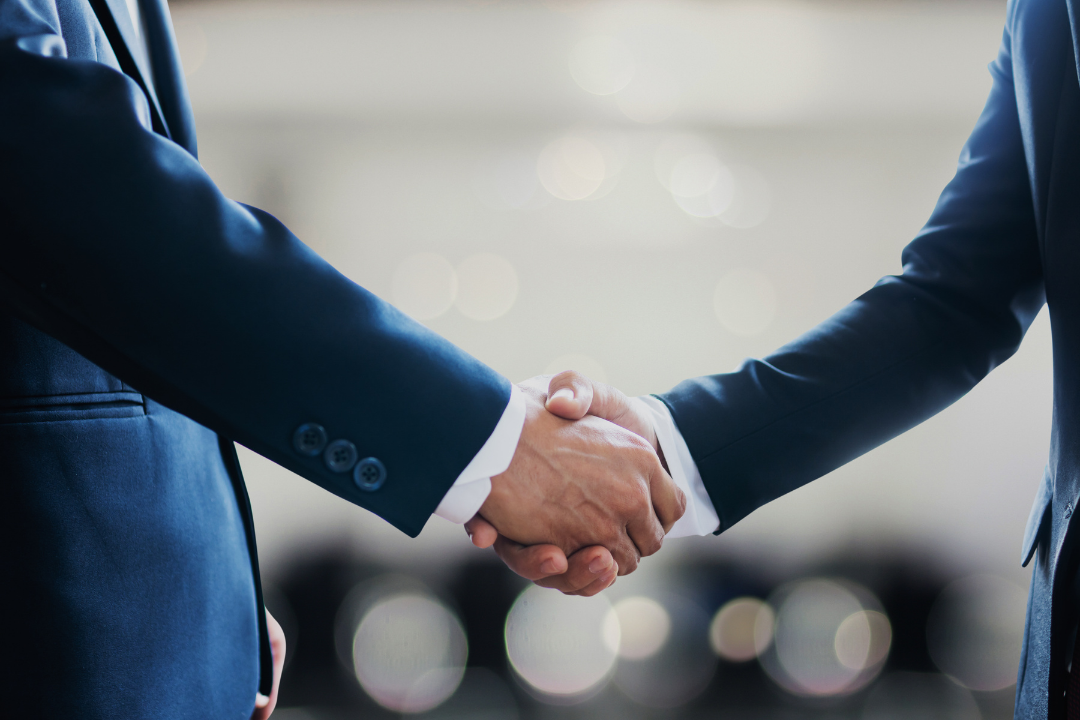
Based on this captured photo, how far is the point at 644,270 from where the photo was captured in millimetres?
2709

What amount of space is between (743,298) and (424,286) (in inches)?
59.7

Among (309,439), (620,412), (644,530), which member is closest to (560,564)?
(644,530)

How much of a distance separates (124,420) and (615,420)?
1.99 feet

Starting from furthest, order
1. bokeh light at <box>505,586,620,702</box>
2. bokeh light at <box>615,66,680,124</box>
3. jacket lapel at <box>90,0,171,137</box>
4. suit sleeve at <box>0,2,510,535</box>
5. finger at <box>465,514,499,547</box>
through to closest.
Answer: bokeh light at <box>615,66,680,124</box> < bokeh light at <box>505,586,620,702</box> < finger at <box>465,514,499,547</box> < jacket lapel at <box>90,0,171,137</box> < suit sleeve at <box>0,2,510,535</box>

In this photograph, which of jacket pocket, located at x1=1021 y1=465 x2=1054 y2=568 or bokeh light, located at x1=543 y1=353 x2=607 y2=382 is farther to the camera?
bokeh light, located at x1=543 y1=353 x2=607 y2=382

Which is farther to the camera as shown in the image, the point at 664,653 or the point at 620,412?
the point at 664,653

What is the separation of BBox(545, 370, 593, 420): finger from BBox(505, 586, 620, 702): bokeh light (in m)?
2.04

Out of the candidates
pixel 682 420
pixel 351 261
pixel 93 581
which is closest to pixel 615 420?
pixel 682 420

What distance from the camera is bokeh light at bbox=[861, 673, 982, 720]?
8.35ft

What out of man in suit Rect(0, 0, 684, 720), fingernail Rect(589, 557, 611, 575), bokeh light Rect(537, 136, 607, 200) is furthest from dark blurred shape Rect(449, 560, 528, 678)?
man in suit Rect(0, 0, 684, 720)

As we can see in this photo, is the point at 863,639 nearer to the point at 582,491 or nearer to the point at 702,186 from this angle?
the point at 702,186

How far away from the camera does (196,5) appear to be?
2633 millimetres

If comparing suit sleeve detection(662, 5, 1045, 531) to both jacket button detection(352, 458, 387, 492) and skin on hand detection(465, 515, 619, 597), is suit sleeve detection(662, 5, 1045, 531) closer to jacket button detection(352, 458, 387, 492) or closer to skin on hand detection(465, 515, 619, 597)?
skin on hand detection(465, 515, 619, 597)

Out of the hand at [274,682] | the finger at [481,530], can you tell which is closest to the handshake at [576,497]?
the finger at [481,530]
